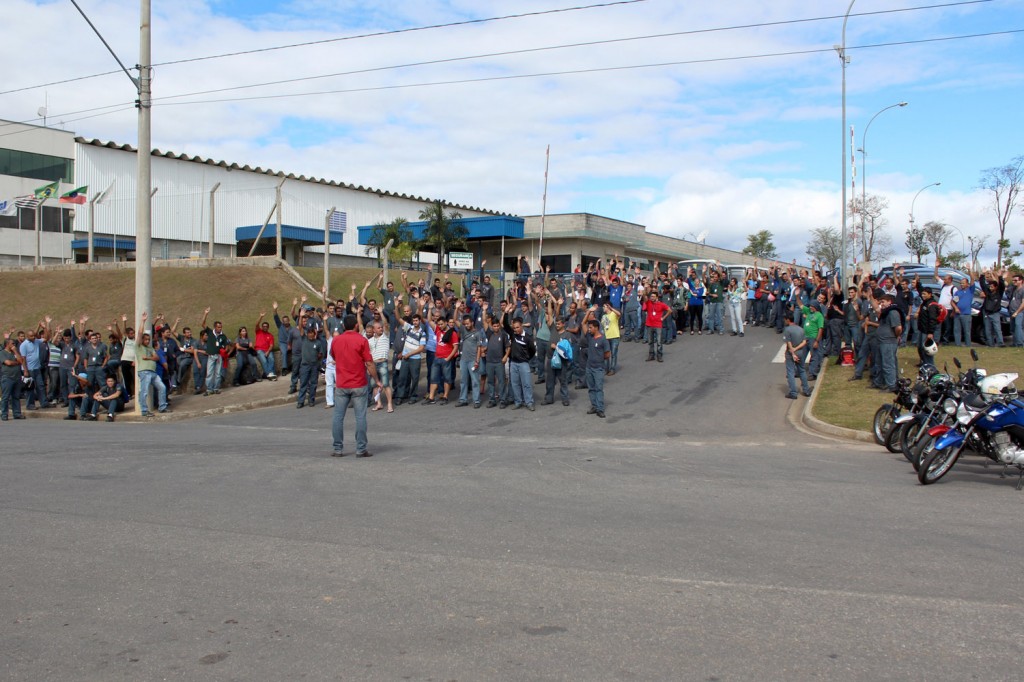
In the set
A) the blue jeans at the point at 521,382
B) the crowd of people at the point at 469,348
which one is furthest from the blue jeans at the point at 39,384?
the blue jeans at the point at 521,382

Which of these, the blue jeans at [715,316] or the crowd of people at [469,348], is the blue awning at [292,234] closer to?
the crowd of people at [469,348]

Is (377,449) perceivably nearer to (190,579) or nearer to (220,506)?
(220,506)

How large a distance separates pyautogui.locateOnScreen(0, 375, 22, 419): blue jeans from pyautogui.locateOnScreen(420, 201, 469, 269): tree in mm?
28034

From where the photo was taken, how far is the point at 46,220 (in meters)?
46.4

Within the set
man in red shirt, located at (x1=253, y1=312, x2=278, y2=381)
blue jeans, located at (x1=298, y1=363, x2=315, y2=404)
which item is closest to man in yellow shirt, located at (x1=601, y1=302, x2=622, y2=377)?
blue jeans, located at (x1=298, y1=363, x2=315, y2=404)

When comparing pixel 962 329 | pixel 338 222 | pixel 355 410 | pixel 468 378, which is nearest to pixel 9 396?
pixel 468 378

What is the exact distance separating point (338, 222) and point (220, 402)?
19.6 meters

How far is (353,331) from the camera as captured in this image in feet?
36.6

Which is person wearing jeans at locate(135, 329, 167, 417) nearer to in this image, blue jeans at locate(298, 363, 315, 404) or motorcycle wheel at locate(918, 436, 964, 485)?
blue jeans at locate(298, 363, 315, 404)

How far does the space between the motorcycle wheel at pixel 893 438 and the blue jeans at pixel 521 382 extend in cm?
710

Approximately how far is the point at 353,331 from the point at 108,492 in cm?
371

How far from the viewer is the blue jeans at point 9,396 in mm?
19891

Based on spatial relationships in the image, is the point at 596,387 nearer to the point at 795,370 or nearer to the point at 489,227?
the point at 795,370

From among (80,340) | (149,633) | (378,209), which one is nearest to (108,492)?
Answer: (149,633)
